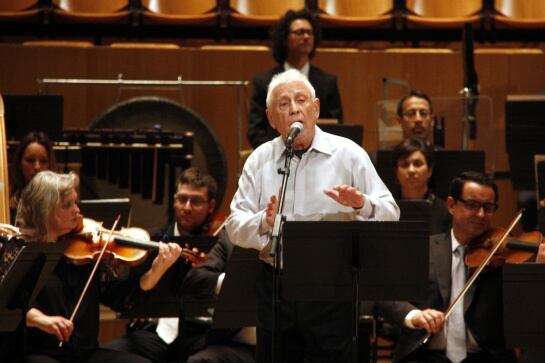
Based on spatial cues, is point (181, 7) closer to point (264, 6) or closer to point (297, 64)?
point (264, 6)

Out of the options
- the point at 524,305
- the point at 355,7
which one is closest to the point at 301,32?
the point at 355,7

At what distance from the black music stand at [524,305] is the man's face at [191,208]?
2026 mm

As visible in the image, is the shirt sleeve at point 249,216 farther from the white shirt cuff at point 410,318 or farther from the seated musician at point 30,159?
the seated musician at point 30,159

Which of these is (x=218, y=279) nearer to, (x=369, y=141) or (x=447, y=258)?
(x=447, y=258)

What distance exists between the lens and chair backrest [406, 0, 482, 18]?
8.59 m

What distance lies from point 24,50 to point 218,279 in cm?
378

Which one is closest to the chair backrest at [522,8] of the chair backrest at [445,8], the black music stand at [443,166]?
the chair backrest at [445,8]

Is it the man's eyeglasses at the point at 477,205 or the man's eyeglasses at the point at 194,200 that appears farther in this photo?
the man's eyeglasses at the point at 194,200

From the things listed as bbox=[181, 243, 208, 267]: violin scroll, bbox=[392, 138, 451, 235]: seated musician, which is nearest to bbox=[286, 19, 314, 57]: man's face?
bbox=[392, 138, 451, 235]: seated musician

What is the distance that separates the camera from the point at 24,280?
4184 millimetres

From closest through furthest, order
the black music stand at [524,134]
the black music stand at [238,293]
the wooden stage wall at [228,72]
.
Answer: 1. the black music stand at [238,293]
2. the black music stand at [524,134]
3. the wooden stage wall at [228,72]

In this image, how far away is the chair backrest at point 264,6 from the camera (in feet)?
27.9

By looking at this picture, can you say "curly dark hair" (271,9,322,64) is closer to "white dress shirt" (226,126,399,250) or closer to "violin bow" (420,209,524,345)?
"violin bow" (420,209,524,345)

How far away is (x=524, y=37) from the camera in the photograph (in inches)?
342
